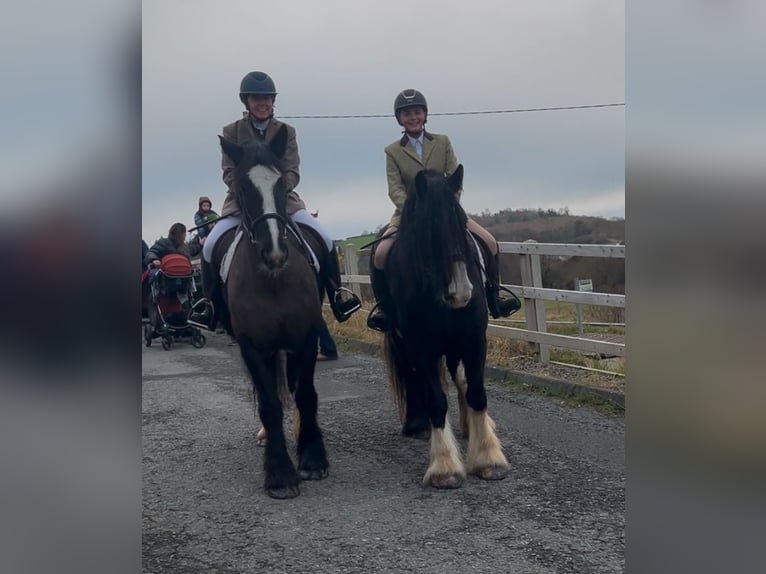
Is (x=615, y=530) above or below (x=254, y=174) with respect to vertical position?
below

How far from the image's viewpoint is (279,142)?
4039 mm

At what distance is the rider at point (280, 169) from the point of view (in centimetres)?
407

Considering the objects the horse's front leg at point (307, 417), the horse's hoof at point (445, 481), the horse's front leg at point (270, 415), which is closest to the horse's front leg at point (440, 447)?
the horse's hoof at point (445, 481)

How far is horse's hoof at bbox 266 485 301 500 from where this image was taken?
154 inches

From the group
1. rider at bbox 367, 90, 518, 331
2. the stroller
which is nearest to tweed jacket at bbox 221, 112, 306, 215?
rider at bbox 367, 90, 518, 331

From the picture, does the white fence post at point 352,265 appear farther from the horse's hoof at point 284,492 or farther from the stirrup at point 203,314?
the horse's hoof at point 284,492

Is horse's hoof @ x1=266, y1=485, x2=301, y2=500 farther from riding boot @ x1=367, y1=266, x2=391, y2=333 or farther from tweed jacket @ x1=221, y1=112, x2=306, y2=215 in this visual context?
tweed jacket @ x1=221, y1=112, x2=306, y2=215

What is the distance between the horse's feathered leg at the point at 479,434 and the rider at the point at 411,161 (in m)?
0.66

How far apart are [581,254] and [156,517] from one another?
385cm

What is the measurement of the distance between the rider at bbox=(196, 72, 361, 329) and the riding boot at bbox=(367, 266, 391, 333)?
6.0 inches

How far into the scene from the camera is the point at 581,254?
582 centimetres
